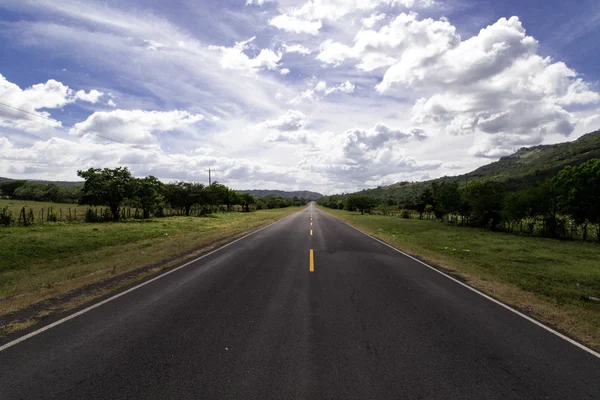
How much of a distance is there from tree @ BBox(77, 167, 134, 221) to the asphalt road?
92.8ft

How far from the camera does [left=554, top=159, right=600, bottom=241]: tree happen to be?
23.6m

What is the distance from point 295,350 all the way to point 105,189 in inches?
1310

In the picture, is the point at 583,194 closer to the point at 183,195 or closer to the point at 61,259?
the point at 61,259

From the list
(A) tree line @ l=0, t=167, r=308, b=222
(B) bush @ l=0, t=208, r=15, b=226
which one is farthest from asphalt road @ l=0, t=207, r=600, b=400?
(A) tree line @ l=0, t=167, r=308, b=222

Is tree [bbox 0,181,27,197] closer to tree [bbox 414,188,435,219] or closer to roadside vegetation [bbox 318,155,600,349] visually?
tree [bbox 414,188,435,219]

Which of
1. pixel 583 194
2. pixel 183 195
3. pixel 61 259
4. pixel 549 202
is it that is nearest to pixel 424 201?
pixel 549 202

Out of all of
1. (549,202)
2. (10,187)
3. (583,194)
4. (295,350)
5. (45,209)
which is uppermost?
(10,187)

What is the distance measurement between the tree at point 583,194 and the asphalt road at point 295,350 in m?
22.9

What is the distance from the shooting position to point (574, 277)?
11.6 metres

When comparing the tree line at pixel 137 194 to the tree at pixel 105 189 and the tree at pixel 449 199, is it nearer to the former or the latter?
the tree at pixel 105 189

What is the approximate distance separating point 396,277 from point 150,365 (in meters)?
7.55

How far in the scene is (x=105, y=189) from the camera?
31.9 m

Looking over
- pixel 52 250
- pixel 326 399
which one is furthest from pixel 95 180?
pixel 326 399

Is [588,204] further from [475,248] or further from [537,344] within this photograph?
[537,344]
